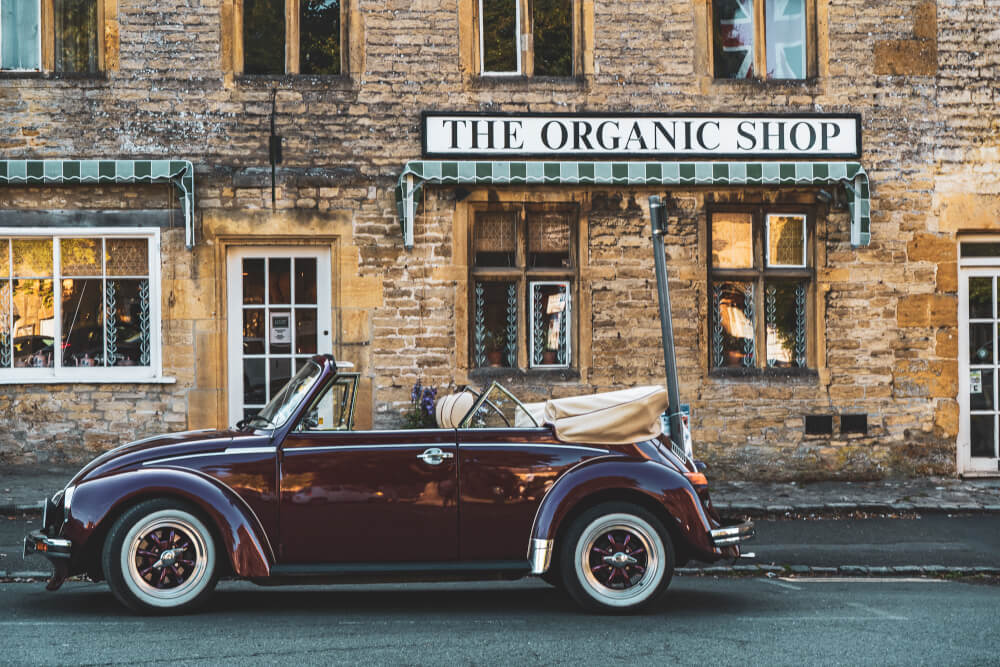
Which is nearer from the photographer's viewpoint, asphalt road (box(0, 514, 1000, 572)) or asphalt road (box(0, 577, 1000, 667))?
asphalt road (box(0, 577, 1000, 667))

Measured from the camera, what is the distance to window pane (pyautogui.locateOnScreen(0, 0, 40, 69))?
1310cm

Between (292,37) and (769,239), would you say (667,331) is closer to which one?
(769,239)

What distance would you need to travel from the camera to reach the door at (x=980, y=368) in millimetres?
13852

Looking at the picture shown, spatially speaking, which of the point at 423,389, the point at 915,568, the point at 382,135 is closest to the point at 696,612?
the point at 915,568

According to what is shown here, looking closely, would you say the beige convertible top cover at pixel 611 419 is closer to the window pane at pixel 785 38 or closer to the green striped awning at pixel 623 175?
the green striped awning at pixel 623 175

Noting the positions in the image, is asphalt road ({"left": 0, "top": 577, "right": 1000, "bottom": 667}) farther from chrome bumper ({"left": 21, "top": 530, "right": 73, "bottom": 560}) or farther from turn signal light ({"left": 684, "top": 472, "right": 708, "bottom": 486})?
turn signal light ({"left": 684, "top": 472, "right": 708, "bottom": 486})

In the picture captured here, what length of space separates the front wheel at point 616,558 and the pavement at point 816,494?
4.36 m

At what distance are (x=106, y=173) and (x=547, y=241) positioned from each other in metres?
4.87

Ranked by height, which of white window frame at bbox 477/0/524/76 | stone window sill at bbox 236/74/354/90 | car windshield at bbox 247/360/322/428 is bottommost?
car windshield at bbox 247/360/322/428

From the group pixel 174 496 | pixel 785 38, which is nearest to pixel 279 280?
pixel 785 38

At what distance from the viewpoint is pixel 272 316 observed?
44.0 ft

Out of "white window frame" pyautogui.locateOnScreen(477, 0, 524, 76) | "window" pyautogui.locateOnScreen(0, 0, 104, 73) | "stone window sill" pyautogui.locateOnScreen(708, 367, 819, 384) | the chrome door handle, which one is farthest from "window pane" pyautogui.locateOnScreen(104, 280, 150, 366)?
the chrome door handle

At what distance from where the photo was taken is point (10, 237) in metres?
13.1

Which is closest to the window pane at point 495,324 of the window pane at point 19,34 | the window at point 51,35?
the window at point 51,35
